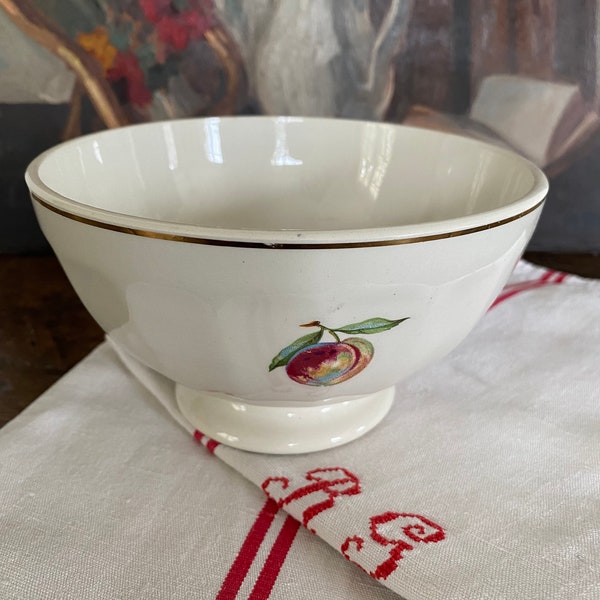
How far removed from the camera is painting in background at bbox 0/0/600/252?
578 millimetres

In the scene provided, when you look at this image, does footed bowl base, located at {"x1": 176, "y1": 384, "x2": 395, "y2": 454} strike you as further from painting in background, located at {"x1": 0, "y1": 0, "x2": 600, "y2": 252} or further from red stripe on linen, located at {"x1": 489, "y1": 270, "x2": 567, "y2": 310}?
painting in background, located at {"x1": 0, "y1": 0, "x2": 600, "y2": 252}

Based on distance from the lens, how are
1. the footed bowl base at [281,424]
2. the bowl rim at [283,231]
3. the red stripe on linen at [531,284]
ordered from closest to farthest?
the bowl rim at [283,231] < the footed bowl base at [281,424] < the red stripe on linen at [531,284]

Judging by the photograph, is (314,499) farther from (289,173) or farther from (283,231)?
(289,173)

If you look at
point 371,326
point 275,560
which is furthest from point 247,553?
point 371,326

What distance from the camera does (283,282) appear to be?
0.82 feet

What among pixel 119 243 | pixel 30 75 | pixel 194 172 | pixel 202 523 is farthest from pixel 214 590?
pixel 30 75

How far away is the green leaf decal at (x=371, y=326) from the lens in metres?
0.27

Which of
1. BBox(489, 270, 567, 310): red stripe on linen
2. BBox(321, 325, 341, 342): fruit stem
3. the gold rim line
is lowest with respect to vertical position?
BBox(489, 270, 567, 310): red stripe on linen

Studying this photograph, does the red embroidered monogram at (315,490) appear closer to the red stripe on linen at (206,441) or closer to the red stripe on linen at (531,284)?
the red stripe on linen at (206,441)

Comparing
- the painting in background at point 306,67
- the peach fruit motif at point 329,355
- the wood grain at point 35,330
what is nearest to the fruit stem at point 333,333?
the peach fruit motif at point 329,355

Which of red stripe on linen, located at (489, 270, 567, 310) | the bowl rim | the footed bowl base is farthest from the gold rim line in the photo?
red stripe on linen, located at (489, 270, 567, 310)

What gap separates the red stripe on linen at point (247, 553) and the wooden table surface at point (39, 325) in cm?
17

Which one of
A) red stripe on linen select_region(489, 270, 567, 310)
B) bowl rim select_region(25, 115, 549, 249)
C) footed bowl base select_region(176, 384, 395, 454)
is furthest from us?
red stripe on linen select_region(489, 270, 567, 310)

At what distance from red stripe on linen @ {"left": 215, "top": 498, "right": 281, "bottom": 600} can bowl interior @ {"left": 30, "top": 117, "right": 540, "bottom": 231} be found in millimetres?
191
